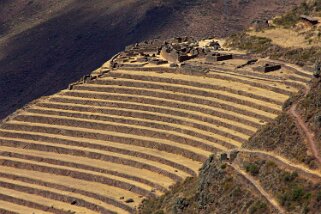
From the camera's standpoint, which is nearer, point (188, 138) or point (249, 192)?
point (249, 192)

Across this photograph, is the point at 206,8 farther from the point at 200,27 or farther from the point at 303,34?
the point at 303,34

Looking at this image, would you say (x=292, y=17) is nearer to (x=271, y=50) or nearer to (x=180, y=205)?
(x=271, y=50)

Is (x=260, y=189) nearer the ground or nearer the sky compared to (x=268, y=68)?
nearer the ground

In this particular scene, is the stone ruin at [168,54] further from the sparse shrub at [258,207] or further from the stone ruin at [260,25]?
the sparse shrub at [258,207]

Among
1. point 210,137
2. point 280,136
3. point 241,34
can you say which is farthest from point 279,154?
point 241,34

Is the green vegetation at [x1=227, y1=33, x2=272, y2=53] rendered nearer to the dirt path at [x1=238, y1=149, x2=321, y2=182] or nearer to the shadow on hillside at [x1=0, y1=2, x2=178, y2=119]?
the dirt path at [x1=238, y1=149, x2=321, y2=182]

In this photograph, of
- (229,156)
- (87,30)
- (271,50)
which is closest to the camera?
(229,156)

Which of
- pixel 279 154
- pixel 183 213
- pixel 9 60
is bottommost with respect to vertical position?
pixel 9 60

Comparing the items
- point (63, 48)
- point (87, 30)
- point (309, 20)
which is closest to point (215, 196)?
point (309, 20)
